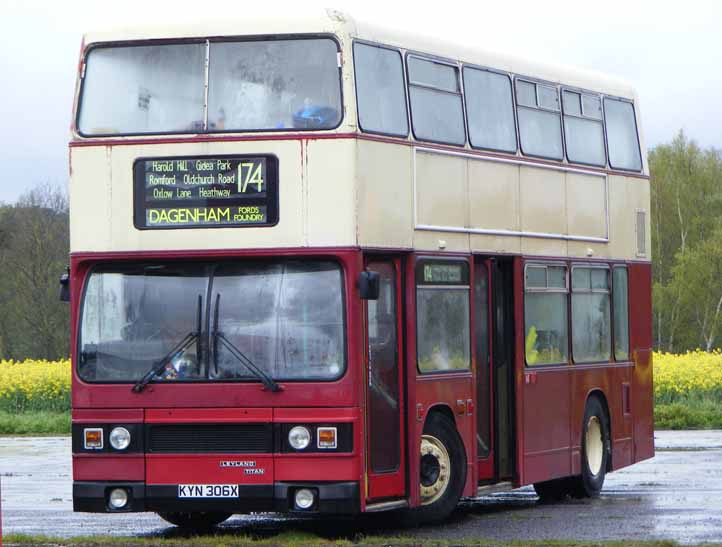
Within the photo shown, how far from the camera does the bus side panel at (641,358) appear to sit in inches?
838

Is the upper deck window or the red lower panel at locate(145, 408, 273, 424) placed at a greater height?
the upper deck window

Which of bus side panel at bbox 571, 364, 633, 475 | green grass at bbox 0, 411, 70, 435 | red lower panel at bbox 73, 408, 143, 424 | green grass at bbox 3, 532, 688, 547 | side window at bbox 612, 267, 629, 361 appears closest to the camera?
green grass at bbox 3, 532, 688, 547

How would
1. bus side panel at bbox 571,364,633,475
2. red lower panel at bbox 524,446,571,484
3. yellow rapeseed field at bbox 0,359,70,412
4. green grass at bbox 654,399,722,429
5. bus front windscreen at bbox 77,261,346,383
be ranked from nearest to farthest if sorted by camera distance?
bus front windscreen at bbox 77,261,346,383
red lower panel at bbox 524,446,571,484
bus side panel at bbox 571,364,633,475
green grass at bbox 654,399,722,429
yellow rapeseed field at bbox 0,359,70,412

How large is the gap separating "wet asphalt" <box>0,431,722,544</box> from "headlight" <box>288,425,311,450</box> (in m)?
1.02

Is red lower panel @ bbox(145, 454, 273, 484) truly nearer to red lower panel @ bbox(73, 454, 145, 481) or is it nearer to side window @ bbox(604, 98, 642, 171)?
red lower panel @ bbox(73, 454, 145, 481)

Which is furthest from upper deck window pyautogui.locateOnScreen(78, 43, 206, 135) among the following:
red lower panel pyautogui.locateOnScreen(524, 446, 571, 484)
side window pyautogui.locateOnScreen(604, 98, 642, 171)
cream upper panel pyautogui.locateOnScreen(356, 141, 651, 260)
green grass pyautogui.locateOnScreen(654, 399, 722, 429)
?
green grass pyautogui.locateOnScreen(654, 399, 722, 429)

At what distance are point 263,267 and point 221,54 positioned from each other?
1.79 meters

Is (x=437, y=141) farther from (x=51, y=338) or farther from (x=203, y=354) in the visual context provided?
(x=51, y=338)

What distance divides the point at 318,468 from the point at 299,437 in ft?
0.94

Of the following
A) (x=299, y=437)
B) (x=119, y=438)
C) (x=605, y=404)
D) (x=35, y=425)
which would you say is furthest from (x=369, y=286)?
(x=35, y=425)

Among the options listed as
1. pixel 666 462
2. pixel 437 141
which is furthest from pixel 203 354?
pixel 666 462

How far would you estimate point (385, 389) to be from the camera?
50.0 feet

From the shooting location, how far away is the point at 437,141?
16.3 meters

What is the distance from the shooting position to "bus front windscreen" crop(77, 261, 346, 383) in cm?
1447
